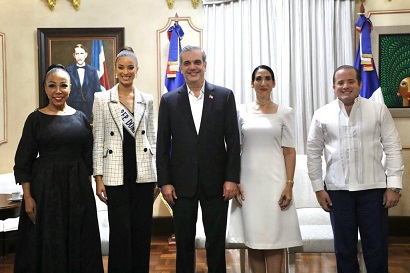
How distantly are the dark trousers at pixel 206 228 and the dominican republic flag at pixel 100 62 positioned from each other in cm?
275

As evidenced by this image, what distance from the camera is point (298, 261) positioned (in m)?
4.03

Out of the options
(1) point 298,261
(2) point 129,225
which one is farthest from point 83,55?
(1) point 298,261

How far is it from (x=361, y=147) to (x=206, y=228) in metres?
0.98

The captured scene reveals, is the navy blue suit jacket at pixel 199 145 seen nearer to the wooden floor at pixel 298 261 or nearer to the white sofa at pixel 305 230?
the white sofa at pixel 305 230

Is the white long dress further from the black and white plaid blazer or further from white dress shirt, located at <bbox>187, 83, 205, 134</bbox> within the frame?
the black and white plaid blazer

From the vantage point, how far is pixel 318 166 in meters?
2.79

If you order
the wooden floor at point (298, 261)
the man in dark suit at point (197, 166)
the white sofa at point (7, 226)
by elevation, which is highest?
the man in dark suit at point (197, 166)

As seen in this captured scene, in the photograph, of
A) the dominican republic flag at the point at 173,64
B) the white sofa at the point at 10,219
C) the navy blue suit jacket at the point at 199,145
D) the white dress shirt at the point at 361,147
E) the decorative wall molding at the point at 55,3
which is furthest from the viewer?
the decorative wall molding at the point at 55,3

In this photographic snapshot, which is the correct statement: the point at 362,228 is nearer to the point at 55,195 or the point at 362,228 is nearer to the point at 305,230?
the point at 305,230

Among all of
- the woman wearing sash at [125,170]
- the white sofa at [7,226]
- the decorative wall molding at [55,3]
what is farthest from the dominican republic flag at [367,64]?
the white sofa at [7,226]

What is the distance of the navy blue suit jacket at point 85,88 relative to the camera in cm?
493

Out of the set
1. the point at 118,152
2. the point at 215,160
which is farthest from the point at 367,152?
the point at 118,152

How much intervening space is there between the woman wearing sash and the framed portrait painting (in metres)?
2.35

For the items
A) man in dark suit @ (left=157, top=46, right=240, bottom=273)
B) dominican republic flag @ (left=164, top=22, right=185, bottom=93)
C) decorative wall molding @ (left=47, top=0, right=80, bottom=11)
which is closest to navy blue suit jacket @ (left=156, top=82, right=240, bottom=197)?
man in dark suit @ (left=157, top=46, right=240, bottom=273)
